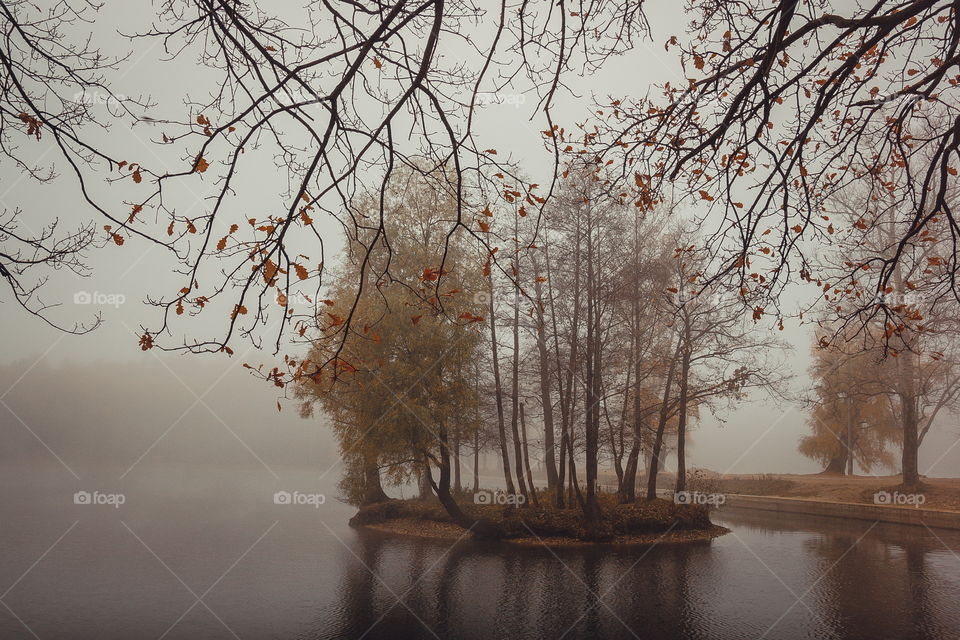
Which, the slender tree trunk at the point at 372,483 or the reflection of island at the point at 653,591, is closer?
the reflection of island at the point at 653,591

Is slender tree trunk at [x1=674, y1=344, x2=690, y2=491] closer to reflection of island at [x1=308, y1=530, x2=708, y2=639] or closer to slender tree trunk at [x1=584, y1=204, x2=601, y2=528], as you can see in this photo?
slender tree trunk at [x1=584, y1=204, x2=601, y2=528]

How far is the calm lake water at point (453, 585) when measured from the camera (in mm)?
8664

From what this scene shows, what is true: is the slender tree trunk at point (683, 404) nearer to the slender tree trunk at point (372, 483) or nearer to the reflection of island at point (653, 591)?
the reflection of island at point (653, 591)

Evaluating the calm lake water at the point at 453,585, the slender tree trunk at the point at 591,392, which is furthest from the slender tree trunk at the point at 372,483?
the slender tree trunk at the point at 591,392

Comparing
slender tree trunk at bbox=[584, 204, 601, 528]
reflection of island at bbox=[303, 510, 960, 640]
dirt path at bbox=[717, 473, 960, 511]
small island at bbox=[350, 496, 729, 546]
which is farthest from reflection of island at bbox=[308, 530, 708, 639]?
dirt path at bbox=[717, 473, 960, 511]

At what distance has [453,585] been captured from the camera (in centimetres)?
1127

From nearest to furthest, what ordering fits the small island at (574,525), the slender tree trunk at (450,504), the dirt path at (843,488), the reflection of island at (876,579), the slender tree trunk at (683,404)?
1. the reflection of island at (876,579)
2. the small island at (574,525)
3. the slender tree trunk at (450,504)
4. the slender tree trunk at (683,404)
5. the dirt path at (843,488)

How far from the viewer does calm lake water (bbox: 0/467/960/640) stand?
866cm

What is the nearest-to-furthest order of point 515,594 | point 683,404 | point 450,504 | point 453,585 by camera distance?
point 515,594
point 453,585
point 450,504
point 683,404

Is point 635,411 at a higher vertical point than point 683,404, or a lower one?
lower

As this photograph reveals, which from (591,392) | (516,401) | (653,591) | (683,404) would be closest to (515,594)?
(653,591)

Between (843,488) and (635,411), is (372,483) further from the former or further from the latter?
(843,488)

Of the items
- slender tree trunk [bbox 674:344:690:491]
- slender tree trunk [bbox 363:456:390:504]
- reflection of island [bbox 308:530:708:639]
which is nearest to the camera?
reflection of island [bbox 308:530:708:639]

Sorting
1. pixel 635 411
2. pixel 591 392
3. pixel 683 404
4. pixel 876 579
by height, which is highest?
pixel 591 392
